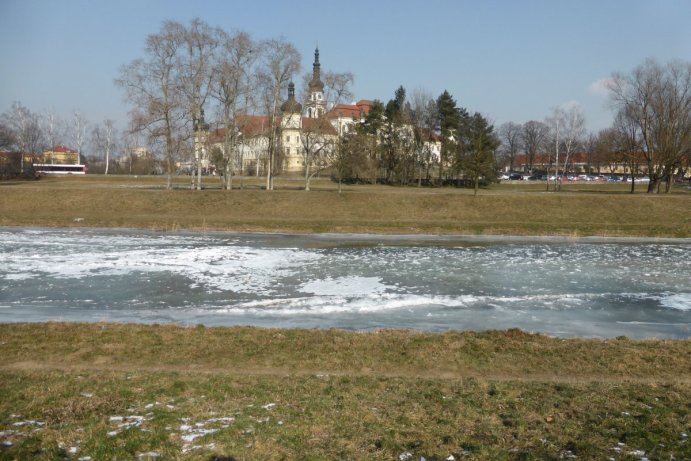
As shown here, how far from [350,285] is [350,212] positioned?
23636 mm

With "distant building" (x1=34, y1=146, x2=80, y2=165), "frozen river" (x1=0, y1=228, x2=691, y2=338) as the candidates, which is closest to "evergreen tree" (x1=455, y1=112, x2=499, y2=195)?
"frozen river" (x1=0, y1=228, x2=691, y2=338)

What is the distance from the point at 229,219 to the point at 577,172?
12866 centimetres

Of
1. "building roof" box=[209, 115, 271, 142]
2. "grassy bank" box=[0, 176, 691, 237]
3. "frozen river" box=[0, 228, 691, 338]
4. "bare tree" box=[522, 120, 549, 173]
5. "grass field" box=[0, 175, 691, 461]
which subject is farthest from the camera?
"bare tree" box=[522, 120, 549, 173]

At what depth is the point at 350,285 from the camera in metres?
17.0

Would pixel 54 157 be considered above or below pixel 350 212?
above

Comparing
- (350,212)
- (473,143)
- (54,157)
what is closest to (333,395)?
(350,212)

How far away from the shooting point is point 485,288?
1706 cm

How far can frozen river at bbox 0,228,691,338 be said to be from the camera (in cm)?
1336

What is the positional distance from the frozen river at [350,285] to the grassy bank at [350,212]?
589 centimetres

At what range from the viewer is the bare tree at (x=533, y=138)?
129850 millimetres

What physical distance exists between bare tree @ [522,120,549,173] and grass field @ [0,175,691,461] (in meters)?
122

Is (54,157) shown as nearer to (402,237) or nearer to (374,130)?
(374,130)

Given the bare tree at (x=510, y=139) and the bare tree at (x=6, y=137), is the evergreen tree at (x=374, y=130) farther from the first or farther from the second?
the bare tree at (x=510, y=139)

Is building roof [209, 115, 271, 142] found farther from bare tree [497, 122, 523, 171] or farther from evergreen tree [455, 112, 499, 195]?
bare tree [497, 122, 523, 171]
